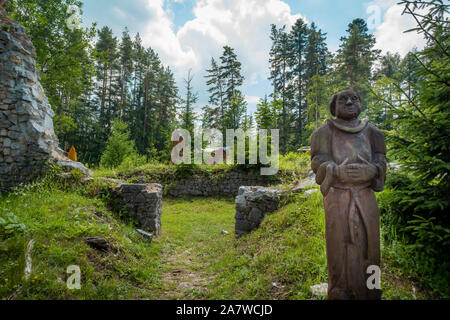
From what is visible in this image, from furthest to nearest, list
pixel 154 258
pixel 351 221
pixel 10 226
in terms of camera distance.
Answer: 1. pixel 154 258
2. pixel 10 226
3. pixel 351 221

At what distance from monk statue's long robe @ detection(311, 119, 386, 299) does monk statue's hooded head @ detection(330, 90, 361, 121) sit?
18cm

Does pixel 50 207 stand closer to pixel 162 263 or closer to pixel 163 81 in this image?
pixel 162 263

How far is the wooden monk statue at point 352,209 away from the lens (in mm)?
2242

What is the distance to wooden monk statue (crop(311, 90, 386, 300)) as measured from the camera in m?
2.24

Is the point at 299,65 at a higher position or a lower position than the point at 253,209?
higher

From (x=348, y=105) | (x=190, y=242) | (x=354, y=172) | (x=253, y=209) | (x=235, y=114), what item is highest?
(x=235, y=114)

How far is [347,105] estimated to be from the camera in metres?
2.52

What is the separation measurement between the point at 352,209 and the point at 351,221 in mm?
124

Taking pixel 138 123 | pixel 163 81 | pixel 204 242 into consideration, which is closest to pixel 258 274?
pixel 204 242

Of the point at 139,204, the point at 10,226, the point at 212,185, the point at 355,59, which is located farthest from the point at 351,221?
the point at 355,59

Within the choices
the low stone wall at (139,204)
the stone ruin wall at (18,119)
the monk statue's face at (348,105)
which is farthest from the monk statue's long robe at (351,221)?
the stone ruin wall at (18,119)

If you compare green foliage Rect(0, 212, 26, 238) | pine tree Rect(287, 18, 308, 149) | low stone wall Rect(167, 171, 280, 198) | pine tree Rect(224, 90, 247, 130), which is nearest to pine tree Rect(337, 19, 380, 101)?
pine tree Rect(287, 18, 308, 149)

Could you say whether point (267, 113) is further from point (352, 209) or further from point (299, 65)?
point (299, 65)

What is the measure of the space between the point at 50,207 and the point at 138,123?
993 inches
